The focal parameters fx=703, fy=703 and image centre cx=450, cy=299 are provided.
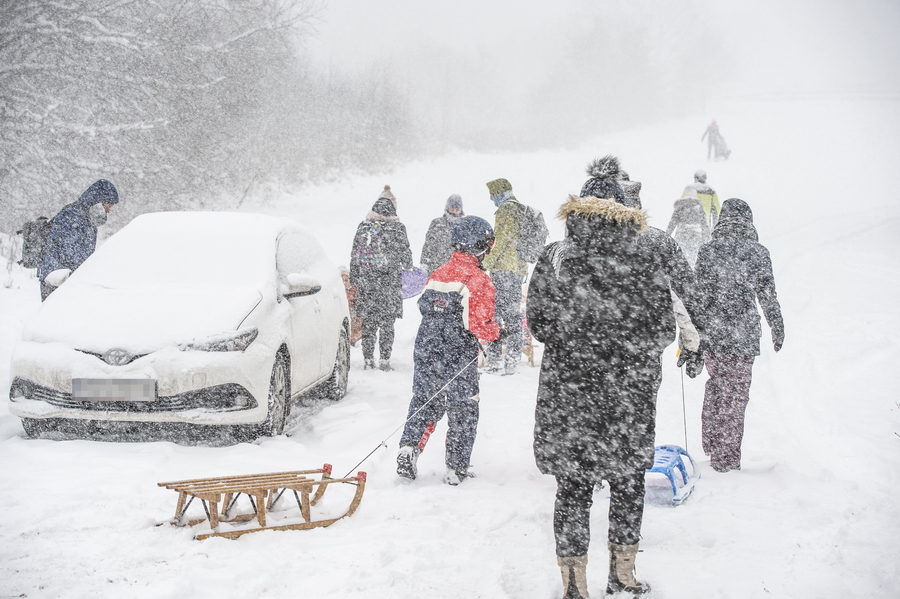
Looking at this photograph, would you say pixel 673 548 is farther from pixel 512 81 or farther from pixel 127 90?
pixel 512 81

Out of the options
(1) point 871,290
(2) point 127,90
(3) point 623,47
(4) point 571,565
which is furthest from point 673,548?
(3) point 623,47

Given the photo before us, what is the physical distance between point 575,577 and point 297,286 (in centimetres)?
347

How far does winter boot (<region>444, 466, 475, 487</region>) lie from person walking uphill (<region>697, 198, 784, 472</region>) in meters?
1.93

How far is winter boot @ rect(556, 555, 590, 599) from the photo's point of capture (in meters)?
2.99

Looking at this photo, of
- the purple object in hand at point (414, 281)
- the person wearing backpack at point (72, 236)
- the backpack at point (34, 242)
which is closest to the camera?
the person wearing backpack at point (72, 236)

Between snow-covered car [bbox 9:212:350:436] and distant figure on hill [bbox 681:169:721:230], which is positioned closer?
snow-covered car [bbox 9:212:350:436]

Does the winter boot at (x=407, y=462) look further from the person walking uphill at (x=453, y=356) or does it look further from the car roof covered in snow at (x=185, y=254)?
the car roof covered in snow at (x=185, y=254)

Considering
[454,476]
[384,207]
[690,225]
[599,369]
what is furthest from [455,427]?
[690,225]

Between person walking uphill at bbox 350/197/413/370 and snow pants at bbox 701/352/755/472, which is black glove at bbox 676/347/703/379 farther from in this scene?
person walking uphill at bbox 350/197/413/370

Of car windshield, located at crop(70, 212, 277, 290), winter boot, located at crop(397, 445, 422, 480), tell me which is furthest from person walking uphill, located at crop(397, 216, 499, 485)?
car windshield, located at crop(70, 212, 277, 290)

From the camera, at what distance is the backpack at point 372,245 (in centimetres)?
826

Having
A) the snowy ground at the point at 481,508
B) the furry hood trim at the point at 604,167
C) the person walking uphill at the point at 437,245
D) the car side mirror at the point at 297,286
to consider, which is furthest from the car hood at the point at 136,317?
the person walking uphill at the point at 437,245

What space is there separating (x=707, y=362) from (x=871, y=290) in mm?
9449

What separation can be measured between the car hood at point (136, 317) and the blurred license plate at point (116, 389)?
0.72ft
